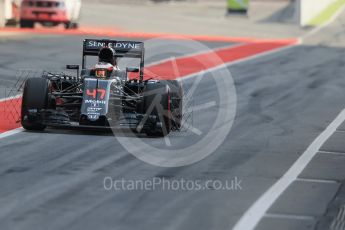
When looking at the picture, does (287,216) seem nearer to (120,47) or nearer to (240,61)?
(120,47)

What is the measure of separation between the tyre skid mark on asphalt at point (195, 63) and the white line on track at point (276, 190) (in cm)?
503

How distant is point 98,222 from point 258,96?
13.4m

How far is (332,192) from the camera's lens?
11867 millimetres

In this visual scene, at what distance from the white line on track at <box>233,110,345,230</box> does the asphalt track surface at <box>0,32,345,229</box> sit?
86 mm

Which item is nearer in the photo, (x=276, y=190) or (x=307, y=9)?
→ (x=276, y=190)

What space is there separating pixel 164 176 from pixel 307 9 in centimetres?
4574

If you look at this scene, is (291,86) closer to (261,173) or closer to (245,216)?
(261,173)

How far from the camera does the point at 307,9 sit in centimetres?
5712

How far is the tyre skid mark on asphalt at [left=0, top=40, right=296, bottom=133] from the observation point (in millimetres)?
19172

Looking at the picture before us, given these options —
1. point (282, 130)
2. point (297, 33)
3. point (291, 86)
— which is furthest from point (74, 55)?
point (297, 33)

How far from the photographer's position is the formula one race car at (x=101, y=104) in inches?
607

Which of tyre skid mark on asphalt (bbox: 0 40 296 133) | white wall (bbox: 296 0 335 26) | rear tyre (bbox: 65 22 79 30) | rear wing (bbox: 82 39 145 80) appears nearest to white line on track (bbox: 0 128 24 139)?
tyre skid mark on asphalt (bbox: 0 40 296 133)

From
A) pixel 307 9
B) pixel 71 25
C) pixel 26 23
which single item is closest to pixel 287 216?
pixel 26 23

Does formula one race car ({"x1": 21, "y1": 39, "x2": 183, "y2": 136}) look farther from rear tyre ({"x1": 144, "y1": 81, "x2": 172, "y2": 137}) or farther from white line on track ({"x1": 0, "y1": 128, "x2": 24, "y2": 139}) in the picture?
white line on track ({"x1": 0, "y1": 128, "x2": 24, "y2": 139})
